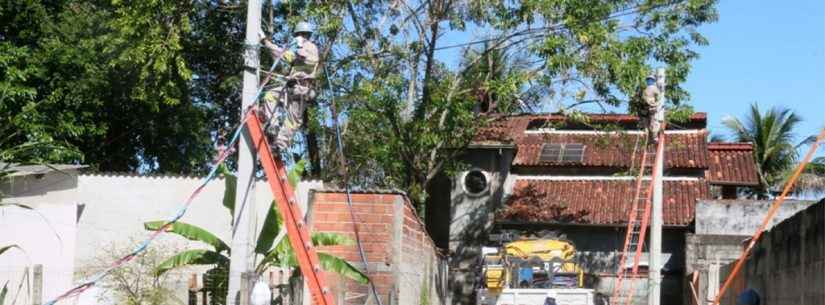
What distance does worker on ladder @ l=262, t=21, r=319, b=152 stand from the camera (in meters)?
9.42

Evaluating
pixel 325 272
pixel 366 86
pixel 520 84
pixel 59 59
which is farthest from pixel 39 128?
pixel 325 272

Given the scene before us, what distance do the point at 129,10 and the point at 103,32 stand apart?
3521mm

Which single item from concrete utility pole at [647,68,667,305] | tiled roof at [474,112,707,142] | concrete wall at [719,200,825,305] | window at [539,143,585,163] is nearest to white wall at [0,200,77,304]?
concrete utility pole at [647,68,667,305]

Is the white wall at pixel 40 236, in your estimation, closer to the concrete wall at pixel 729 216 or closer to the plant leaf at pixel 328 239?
the plant leaf at pixel 328 239

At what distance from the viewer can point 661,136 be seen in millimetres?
17125

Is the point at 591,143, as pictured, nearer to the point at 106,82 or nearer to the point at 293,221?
the point at 106,82

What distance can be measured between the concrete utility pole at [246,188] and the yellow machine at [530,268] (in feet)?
45.9

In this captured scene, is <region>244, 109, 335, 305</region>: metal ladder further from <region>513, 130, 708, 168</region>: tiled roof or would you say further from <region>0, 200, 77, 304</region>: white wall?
<region>513, 130, 708, 168</region>: tiled roof

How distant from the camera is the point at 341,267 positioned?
10789 mm

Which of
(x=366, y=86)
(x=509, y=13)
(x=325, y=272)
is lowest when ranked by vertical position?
(x=325, y=272)

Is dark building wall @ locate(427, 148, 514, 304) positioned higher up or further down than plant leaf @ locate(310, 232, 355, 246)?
higher up

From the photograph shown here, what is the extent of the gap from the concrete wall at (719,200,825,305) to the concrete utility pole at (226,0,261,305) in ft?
13.4

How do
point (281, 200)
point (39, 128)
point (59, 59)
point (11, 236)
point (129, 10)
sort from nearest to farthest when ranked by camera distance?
point (281, 200), point (11, 236), point (129, 10), point (39, 128), point (59, 59)

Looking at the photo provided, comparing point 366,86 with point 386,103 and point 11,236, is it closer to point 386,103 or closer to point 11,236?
point 386,103
